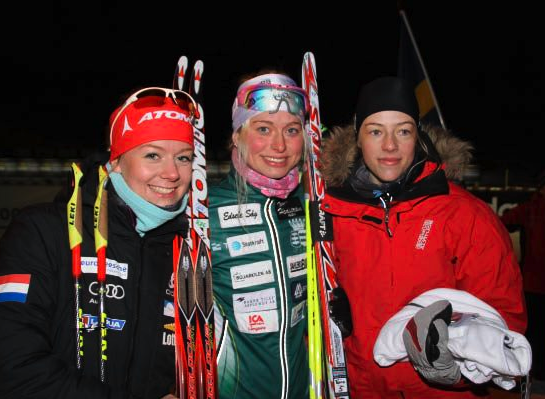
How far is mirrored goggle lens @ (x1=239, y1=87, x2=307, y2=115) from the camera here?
236 centimetres

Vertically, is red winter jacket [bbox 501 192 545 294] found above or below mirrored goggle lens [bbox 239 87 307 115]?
below

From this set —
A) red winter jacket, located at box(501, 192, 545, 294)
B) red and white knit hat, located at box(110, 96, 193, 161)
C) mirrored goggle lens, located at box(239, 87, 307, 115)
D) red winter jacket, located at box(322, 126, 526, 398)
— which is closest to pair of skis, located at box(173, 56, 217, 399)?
red and white knit hat, located at box(110, 96, 193, 161)

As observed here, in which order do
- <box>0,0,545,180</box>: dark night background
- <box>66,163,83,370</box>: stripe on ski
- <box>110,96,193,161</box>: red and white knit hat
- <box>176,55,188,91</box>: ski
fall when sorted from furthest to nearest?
1. <box>0,0,545,180</box>: dark night background
2. <box>176,55,188,91</box>: ski
3. <box>110,96,193,161</box>: red and white knit hat
4. <box>66,163,83,370</box>: stripe on ski

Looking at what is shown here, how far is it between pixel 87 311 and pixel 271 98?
1368 mm

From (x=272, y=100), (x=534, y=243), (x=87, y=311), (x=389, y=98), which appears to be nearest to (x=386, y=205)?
(x=389, y=98)

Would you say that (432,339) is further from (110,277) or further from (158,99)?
(158,99)

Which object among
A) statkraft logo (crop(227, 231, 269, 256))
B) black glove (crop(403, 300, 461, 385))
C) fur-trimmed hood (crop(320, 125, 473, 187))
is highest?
fur-trimmed hood (crop(320, 125, 473, 187))

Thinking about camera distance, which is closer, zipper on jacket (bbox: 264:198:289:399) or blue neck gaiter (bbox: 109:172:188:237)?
blue neck gaiter (bbox: 109:172:188:237)

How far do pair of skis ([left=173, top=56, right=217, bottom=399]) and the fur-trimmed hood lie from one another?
704 millimetres

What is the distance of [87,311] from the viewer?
1623 millimetres

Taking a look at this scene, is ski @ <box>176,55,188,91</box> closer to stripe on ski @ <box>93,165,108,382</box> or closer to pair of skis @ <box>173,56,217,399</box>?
pair of skis @ <box>173,56,217,399</box>

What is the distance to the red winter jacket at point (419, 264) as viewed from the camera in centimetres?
189

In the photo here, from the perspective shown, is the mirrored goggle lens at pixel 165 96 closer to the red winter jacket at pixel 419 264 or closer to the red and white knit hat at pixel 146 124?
the red and white knit hat at pixel 146 124

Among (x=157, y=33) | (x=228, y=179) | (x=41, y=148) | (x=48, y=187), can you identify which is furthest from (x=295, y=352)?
(x=157, y=33)
